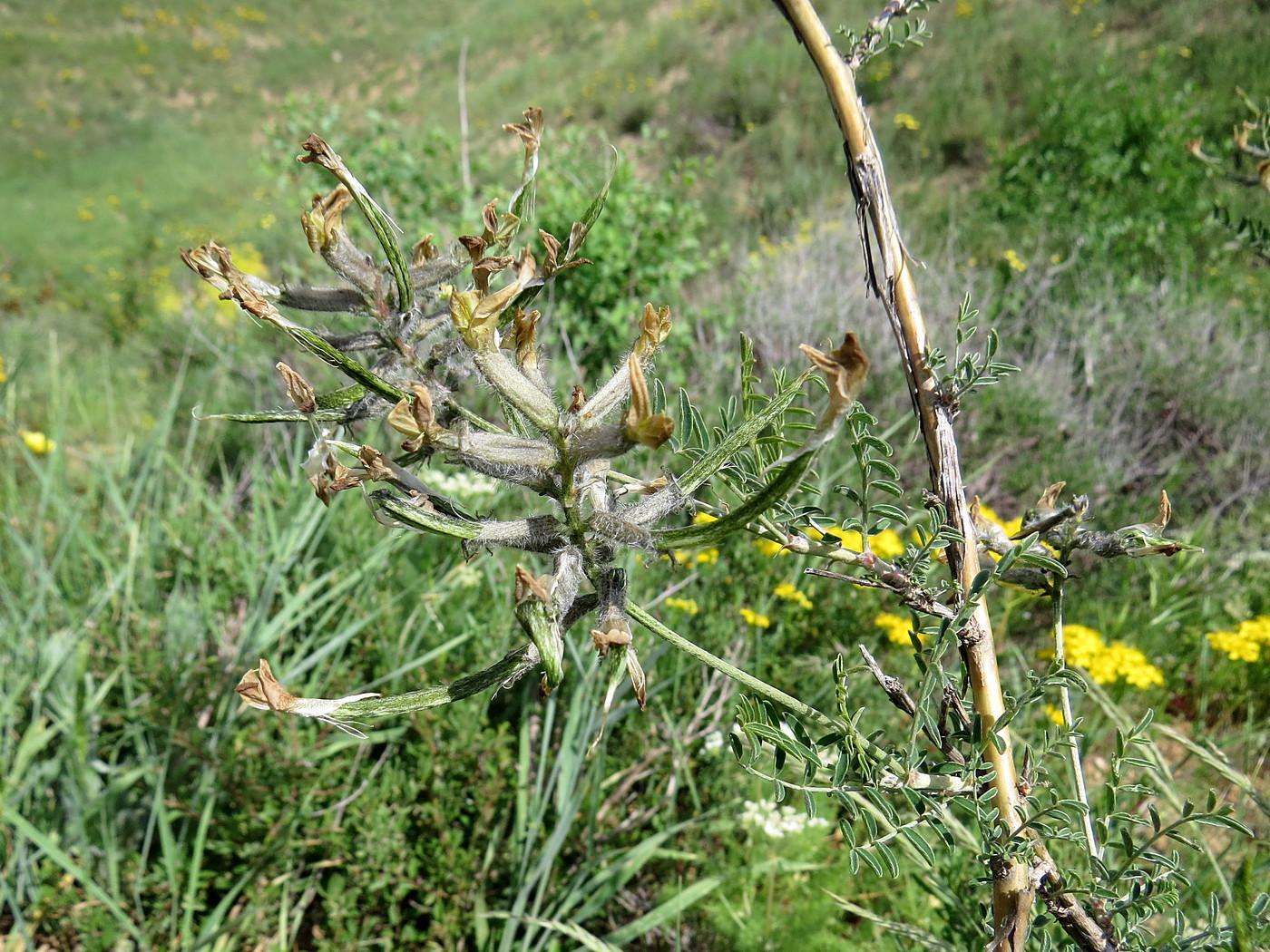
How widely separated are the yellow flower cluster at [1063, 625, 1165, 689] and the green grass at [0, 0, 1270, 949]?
16 centimetres

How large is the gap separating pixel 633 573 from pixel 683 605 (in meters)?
0.15

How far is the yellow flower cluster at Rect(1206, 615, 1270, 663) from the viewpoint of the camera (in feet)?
6.63

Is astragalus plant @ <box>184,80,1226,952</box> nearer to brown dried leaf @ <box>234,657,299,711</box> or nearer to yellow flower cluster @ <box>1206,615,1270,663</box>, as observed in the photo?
brown dried leaf @ <box>234,657,299,711</box>

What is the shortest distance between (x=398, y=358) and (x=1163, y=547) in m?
0.56

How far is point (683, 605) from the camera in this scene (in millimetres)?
1843

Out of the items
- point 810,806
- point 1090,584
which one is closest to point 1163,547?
point 810,806

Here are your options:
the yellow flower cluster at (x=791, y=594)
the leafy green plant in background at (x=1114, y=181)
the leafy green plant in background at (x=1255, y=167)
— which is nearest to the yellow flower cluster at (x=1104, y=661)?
the yellow flower cluster at (x=791, y=594)

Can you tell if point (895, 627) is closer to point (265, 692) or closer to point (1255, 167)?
point (1255, 167)

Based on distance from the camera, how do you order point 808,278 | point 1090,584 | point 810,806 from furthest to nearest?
point 808,278 → point 1090,584 → point 810,806

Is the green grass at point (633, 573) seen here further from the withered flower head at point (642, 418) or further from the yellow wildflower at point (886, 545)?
the withered flower head at point (642, 418)

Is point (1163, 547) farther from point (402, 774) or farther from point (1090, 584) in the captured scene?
point (1090, 584)

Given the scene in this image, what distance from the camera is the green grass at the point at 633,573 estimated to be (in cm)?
153

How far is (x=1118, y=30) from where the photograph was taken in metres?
7.22

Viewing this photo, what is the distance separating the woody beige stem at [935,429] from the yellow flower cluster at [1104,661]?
1503 millimetres
